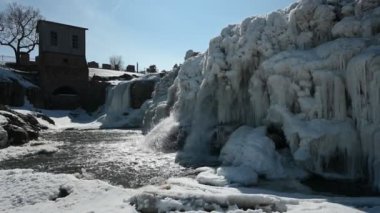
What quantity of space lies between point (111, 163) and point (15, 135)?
24.1ft

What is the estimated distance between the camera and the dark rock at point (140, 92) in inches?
1319

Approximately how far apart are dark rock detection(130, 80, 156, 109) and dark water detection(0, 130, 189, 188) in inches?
618

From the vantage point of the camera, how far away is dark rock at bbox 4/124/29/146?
18.0 m

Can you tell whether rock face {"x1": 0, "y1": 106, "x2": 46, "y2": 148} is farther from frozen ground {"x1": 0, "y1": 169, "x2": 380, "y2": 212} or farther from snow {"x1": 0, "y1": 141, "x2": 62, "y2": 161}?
frozen ground {"x1": 0, "y1": 169, "x2": 380, "y2": 212}

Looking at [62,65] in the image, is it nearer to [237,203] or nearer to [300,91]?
[300,91]

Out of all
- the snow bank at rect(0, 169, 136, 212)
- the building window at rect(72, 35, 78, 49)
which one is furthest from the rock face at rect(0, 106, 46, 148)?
the building window at rect(72, 35, 78, 49)

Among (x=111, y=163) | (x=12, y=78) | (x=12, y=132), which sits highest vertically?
(x=12, y=78)

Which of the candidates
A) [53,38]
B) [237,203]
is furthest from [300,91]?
[53,38]

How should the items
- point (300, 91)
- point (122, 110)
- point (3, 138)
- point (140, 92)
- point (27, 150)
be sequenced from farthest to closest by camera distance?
point (140, 92) → point (122, 110) → point (3, 138) → point (27, 150) → point (300, 91)

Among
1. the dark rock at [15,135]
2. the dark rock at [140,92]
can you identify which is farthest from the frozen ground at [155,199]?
the dark rock at [140,92]

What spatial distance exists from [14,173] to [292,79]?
823cm

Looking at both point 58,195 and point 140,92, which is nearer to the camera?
point 58,195

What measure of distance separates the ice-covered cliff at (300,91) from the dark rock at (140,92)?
17.1 m

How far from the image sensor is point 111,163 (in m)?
13.3
